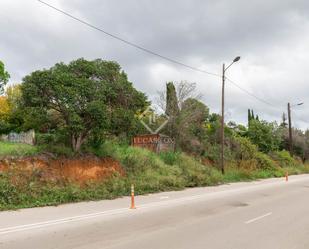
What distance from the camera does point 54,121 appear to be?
820 inches

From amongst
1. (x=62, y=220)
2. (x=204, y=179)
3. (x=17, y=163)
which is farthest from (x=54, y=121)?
(x=204, y=179)

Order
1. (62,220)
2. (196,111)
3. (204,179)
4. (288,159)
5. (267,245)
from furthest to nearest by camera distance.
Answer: (288,159), (196,111), (204,179), (62,220), (267,245)

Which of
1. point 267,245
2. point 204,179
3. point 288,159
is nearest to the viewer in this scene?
point 267,245

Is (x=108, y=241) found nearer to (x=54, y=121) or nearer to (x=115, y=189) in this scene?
(x=115, y=189)

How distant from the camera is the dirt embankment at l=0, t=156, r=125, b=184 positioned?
1817 centimetres

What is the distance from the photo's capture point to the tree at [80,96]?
774 inches

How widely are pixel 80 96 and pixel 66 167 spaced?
343 cm

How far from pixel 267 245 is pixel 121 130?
13668mm

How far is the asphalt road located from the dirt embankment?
3000 mm

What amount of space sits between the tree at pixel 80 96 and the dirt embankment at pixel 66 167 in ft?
4.20

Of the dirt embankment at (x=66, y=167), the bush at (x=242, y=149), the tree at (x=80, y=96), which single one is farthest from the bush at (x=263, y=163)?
the tree at (x=80, y=96)

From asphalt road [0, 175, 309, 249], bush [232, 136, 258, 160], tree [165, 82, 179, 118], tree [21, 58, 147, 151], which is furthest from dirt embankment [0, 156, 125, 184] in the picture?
bush [232, 136, 258, 160]

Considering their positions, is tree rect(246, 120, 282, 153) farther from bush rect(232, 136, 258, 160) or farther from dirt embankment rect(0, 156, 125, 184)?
dirt embankment rect(0, 156, 125, 184)

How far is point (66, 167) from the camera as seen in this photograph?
795 inches
